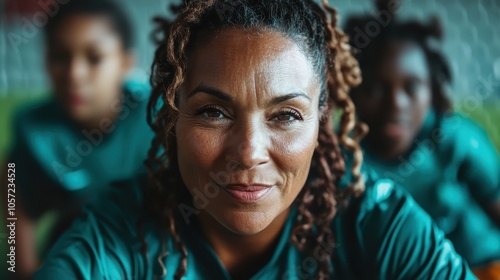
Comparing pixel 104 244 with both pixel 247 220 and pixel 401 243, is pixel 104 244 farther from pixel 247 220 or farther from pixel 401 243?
pixel 401 243

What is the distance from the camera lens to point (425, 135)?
1.03 meters

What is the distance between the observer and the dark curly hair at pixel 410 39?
1017 mm

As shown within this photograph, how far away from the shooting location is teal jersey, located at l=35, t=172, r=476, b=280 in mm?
714

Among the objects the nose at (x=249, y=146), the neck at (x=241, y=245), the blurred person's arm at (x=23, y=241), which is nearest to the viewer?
the nose at (x=249, y=146)

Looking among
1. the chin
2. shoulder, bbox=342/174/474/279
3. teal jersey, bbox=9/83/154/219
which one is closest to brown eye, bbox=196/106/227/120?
the chin

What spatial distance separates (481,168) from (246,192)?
52 cm

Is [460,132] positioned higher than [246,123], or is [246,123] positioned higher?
[246,123]

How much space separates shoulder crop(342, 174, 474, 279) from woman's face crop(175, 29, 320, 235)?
0.12 metres

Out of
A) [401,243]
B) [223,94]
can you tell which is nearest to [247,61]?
[223,94]

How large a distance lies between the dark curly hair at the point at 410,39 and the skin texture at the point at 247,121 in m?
0.34

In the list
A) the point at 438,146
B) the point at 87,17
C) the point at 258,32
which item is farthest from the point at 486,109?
the point at 87,17

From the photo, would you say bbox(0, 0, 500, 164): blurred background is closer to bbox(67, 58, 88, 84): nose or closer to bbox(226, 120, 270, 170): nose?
bbox(67, 58, 88, 84): nose

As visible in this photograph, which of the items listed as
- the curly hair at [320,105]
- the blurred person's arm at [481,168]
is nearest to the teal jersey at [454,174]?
the blurred person's arm at [481,168]

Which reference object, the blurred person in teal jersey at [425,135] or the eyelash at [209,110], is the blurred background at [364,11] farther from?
the eyelash at [209,110]
